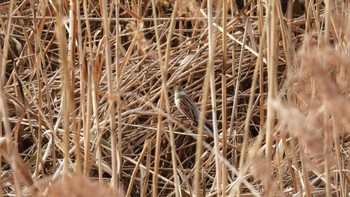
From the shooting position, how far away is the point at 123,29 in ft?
7.21

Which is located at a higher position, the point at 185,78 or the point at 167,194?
the point at 185,78

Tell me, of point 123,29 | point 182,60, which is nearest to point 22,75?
point 123,29

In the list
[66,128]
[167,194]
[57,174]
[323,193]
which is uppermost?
[66,128]

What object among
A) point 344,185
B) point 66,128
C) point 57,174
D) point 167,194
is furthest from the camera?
point 167,194

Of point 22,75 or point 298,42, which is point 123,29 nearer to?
point 22,75

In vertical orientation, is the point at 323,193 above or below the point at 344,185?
below

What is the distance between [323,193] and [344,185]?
0.34 m

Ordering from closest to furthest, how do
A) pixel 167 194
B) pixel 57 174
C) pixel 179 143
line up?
pixel 57 174 → pixel 167 194 → pixel 179 143

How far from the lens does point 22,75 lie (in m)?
2.06

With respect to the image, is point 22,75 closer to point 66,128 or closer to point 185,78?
point 185,78

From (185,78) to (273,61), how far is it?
104 cm

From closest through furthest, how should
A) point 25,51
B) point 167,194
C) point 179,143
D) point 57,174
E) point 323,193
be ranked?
1. point 57,174
2. point 323,193
3. point 167,194
4. point 179,143
5. point 25,51

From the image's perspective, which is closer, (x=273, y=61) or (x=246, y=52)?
(x=273, y=61)

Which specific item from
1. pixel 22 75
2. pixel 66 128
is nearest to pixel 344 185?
pixel 66 128
